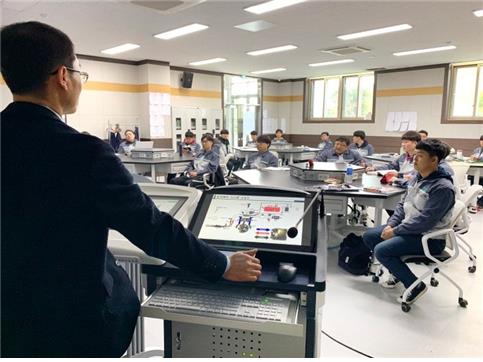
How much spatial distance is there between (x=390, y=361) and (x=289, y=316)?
76cm

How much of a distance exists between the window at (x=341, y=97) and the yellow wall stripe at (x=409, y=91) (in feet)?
1.38

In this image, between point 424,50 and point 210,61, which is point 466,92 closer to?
point 424,50

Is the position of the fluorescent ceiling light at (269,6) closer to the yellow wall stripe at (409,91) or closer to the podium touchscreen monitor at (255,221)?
the podium touchscreen monitor at (255,221)

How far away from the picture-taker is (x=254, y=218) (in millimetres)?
1486

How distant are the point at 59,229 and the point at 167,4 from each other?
4.52 metres

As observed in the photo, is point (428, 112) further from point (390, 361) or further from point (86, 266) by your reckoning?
point (86, 266)

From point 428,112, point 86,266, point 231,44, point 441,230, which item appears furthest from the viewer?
point 428,112

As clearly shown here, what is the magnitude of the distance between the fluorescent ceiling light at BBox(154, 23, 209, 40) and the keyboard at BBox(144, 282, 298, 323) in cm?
548

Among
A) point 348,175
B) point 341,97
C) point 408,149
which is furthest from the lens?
point 341,97

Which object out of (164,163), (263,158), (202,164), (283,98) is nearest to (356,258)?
(263,158)

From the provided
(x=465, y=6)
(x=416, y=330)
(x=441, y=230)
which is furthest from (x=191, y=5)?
(x=416, y=330)

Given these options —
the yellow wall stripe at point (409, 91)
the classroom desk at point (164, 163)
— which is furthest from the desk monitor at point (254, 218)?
the yellow wall stripe at point (409, 91)

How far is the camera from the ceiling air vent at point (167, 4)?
4.67 metres

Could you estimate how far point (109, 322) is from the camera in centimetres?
104
